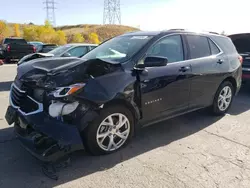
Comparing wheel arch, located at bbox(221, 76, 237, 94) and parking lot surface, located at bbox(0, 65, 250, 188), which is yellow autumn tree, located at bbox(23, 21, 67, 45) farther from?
wheel arch, located at bbox(221, 76, 237, 94)

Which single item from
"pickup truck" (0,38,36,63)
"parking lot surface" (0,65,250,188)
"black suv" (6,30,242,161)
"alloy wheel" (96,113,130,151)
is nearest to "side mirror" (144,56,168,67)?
"black suv" (6,30,242,161)

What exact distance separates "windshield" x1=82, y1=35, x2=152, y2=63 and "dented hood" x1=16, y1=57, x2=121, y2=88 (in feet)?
1.28

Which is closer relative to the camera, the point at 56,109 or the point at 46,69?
the point at 56,109

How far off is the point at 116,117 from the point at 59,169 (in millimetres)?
994

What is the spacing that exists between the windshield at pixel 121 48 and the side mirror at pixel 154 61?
0.91ft

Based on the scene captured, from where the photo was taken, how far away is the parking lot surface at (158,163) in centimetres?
296

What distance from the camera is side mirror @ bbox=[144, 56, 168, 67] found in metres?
3.63

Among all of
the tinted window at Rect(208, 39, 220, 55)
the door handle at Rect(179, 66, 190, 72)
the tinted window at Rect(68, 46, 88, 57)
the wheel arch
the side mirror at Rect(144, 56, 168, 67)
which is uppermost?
the tinted window at Rect(208, 39, 220, 55)

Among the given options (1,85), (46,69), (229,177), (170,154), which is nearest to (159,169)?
(170,154)

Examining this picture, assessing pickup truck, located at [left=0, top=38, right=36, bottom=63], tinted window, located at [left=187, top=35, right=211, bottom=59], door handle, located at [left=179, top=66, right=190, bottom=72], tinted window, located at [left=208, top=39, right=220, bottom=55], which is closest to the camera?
door handle, located at [left=179, top=66, right=190, bottom=72]

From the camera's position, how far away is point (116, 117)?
354cm

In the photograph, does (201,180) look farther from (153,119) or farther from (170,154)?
(153,119)

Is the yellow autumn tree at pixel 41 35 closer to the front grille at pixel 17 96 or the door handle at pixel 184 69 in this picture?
the front grille at pixel 17 96

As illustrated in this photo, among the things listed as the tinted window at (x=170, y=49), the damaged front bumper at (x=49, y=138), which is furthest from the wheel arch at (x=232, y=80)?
the damaged front bumper at (x=49, y=138)
